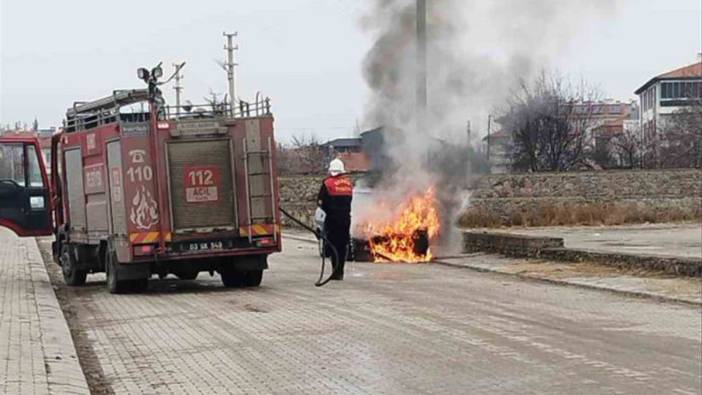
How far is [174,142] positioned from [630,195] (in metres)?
35.7

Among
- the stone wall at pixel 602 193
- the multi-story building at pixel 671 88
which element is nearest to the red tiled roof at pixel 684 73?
the multi-story building at pixel 671 88

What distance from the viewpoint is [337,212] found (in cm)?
1828

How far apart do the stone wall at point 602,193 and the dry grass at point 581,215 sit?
43 mm

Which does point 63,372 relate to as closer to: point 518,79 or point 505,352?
point 505,352

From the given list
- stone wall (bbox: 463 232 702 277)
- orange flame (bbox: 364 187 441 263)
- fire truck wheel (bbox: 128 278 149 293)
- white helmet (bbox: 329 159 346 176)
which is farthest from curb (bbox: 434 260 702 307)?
fire truck wheel (bbox: 128 278 149 293)

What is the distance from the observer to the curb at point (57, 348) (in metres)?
8.84

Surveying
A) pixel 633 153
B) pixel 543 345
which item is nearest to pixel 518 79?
pixel 543 345

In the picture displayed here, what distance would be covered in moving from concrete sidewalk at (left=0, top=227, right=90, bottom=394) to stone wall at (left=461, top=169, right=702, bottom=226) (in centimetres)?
2953

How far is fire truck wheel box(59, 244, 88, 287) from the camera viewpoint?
62.0 feet

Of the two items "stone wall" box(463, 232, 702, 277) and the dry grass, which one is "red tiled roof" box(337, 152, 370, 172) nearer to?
"stone wall" box(463, 232, 702, 277)

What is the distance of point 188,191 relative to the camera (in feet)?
53.5

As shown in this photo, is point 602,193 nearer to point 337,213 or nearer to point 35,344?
point 337,213

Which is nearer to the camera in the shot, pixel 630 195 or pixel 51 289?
pixel 51 289

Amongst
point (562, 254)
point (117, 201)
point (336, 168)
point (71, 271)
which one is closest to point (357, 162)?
point (562, 254)
